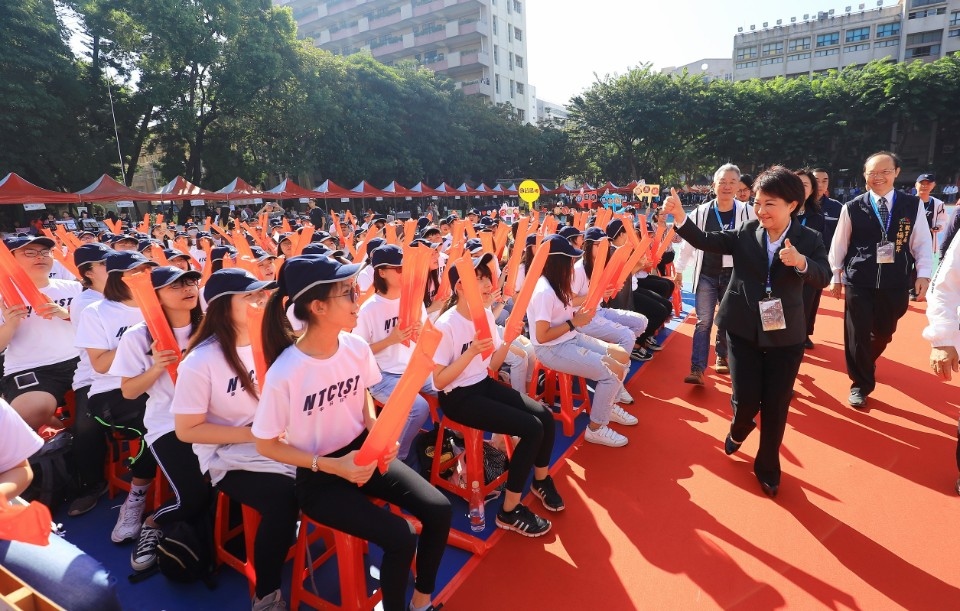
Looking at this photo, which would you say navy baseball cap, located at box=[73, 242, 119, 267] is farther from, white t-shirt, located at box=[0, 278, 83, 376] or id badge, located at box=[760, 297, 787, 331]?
id badge, located at box=[760, 297, 787, 331]

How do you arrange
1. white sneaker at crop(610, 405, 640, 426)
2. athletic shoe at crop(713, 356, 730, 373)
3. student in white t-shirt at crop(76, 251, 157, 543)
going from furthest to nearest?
1. athletic shoe at crop(713, 356, 730, 373)
2. white sneaker at crop(610, 405, 640, 426)
3. student in white t-shirt at crop(76, 251, 157, 543)

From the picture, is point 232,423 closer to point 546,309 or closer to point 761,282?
point 546,309

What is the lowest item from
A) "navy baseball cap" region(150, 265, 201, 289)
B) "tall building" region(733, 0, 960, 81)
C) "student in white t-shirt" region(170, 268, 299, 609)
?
"student in white t-shirt" region(170, 268, 299, 609)

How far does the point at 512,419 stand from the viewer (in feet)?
8.71

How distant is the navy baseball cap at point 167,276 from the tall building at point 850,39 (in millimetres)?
52702

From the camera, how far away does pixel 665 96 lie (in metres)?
30.8

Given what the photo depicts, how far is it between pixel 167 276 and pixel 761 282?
324cm

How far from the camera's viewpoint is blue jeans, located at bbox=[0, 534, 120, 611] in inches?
63.2

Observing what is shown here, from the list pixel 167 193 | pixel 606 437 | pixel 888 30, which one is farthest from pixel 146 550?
pixel 888 30

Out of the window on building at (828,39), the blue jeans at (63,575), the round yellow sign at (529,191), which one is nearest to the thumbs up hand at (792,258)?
the blue jeans at (63,575)

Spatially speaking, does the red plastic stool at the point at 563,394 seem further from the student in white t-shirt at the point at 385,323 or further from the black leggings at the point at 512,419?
the student in white t-shirt at the point at 385,323

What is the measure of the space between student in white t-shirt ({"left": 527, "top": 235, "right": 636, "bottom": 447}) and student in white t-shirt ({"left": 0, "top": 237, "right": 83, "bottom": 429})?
3.24 metres

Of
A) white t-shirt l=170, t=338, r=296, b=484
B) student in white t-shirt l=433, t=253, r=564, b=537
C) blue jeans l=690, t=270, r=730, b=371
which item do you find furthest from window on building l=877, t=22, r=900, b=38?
white t-shirt l=170, t=338, r=296, b=484

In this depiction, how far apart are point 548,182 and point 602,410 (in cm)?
3387
